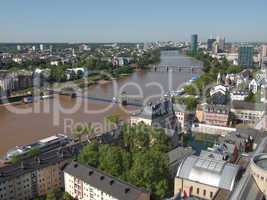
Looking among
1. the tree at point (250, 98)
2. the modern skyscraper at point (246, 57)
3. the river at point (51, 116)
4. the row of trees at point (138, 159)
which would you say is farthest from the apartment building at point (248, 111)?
the modern skyscraper at point (246, 57)

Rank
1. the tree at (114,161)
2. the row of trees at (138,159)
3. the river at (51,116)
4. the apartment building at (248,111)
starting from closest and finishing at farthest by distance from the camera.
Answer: the row of trees at (138,159)
the tree at (114,161)
the river at (51,116)
the apartment building at (248,111)

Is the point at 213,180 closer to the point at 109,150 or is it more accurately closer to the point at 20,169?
the point at 109,150

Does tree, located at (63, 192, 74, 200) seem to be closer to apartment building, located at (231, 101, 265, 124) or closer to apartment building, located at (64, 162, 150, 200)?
apartment building, located at (64, 162, 150, 200)

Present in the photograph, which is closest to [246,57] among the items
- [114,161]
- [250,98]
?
[250,98]

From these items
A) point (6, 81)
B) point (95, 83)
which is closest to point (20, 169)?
point (6, 81)

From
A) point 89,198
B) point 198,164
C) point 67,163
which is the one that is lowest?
point 89,198

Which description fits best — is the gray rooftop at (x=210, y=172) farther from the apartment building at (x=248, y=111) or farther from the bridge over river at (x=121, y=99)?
the bridge over river at (x=121, y=99)

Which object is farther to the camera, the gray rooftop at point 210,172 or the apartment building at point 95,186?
the apartment building at point 95,186

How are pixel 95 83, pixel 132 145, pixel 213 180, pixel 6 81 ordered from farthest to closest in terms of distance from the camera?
1. pixel 95 83
2. pixel 6 81
3. pixel 132 145
4. pixel 213 180
